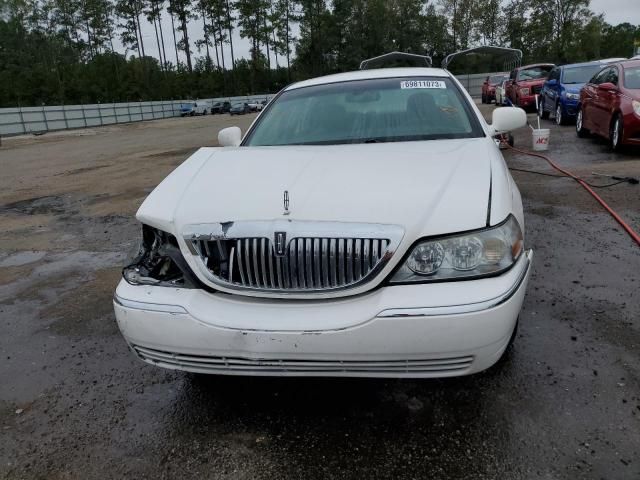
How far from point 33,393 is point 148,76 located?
228 ft

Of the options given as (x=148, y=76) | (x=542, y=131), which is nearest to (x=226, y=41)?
(x=148, y=76)

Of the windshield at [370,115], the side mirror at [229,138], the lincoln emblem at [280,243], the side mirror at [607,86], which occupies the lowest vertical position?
the lincoln emblem at [280,243]

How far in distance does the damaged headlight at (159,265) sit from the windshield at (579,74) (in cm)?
1349

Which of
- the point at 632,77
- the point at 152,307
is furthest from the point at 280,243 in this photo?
the point at 632,77

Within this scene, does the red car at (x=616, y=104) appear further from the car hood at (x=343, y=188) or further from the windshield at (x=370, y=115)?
the car hood at (x=343, y=188)

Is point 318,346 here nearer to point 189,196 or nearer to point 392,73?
point 189,196

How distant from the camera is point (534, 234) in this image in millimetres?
4965

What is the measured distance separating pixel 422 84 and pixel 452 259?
198 centimetres

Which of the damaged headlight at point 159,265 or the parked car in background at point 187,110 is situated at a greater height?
the damaged headlight at point 159,265

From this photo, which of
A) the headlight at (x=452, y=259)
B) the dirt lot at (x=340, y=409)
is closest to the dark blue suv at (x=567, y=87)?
the dirt lot at (x=340, y=409)

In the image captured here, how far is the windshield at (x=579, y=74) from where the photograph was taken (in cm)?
1338

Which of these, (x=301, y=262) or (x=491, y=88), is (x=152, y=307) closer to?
(x=301, y=262)

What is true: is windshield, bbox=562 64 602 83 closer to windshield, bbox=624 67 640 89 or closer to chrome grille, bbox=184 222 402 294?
windshield, bbox=624 67 640 89

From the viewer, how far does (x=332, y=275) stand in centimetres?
211
